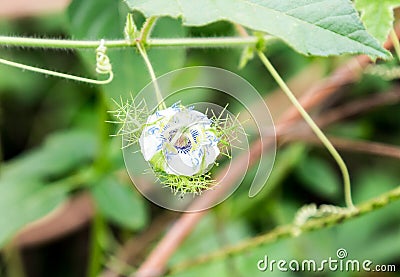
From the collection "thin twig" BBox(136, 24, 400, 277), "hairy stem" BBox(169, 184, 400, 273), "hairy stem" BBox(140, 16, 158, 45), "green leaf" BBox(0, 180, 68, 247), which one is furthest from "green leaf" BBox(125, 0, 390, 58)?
"green leaf" BBox(0, 180, 68, 247)

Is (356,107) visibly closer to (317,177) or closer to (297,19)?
(317,177)

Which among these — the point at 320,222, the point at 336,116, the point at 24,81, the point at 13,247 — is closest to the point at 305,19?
the point at 320,222

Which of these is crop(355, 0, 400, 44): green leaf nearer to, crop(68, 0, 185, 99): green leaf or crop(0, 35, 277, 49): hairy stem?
crop(0, 35, 277, 49): hairy stem

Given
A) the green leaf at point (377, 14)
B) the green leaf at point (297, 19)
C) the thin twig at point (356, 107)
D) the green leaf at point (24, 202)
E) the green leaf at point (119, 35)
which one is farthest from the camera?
the thin twig at point (356, 107)

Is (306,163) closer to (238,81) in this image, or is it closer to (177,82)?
(177,82)

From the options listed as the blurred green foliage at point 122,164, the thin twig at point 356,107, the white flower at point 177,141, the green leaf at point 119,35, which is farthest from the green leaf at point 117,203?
the white flower at point 177,141

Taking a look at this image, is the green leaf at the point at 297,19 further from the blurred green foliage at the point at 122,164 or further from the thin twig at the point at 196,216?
the thin twig at the point at 196,216

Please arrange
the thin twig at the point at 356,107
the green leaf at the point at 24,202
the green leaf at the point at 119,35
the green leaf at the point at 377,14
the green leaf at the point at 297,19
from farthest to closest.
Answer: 1. the thin twig at the point at 356,107
2. the green leaf at the point at 24,202
3. the green leaf at the point at 119,35
4. the green leaf at the point at 377,14
5. the green leaf at the point at 297,19
